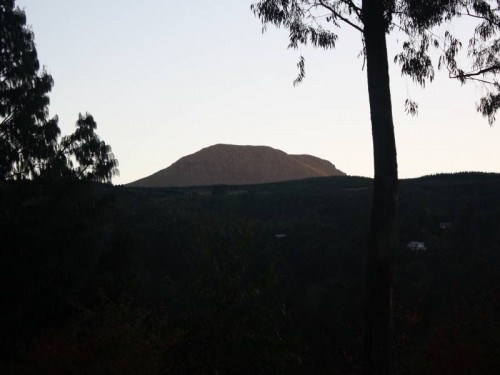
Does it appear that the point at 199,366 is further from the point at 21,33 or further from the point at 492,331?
the point at 21,33

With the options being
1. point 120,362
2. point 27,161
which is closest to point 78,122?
point 27,161

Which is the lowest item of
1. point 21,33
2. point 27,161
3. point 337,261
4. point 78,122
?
point 337,261

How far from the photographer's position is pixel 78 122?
85.8 ft

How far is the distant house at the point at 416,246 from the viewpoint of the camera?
220ft

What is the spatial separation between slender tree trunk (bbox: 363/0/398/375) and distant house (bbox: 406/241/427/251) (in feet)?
195

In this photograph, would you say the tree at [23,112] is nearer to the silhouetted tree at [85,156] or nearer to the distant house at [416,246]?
the silhouetted tree at [85,156]

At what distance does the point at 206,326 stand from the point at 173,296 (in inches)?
1519

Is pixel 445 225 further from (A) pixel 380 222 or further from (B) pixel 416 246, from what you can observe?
(A) pixel 380 222

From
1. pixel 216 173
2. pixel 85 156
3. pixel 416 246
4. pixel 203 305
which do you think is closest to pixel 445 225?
pixel 416 246

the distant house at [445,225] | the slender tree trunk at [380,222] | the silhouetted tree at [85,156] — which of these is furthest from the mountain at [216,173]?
the slender tree trunk at [380,222]

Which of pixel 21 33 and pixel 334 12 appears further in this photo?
pixel 21 33

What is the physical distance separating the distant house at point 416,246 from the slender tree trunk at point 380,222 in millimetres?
59429

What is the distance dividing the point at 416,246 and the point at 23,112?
53.0 m

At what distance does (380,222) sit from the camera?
344 inches
